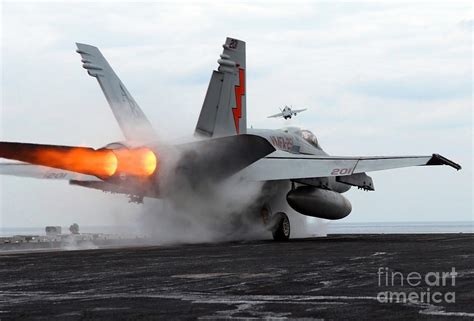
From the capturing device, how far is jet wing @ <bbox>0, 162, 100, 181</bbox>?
96.0 ft

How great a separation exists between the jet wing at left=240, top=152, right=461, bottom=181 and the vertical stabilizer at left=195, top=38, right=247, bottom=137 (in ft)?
5.62

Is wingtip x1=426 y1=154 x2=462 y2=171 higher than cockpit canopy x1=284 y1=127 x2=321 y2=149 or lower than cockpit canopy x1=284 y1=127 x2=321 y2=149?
lower

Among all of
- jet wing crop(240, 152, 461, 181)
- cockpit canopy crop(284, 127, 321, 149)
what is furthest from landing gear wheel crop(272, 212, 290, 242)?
cockpit canopy crop(284, 127, 321, 149)

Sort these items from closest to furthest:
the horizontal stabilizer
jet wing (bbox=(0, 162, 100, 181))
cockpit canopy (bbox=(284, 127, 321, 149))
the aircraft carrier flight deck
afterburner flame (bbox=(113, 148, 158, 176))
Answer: the aircraft carrier flight deck < afterburner flame (bbox=(113, 148, 158, 176)) < the horizontal stabilizer < jet wing (bbox=(0, 162, 100, 181)) < cockpit canopy (bbox=(284, 127, 321, 149))

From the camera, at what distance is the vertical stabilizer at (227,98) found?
92.5 ft

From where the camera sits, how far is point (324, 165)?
95.6ft

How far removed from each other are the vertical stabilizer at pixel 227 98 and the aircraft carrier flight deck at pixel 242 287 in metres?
9.77

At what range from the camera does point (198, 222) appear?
97.1 feet

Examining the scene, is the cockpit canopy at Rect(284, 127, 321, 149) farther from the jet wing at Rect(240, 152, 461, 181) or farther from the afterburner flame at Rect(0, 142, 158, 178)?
the afterburner flame at Rect(0, 142, 158, 178)

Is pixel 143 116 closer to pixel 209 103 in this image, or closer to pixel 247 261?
pixel 209 103

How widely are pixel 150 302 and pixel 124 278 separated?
12.1 feet

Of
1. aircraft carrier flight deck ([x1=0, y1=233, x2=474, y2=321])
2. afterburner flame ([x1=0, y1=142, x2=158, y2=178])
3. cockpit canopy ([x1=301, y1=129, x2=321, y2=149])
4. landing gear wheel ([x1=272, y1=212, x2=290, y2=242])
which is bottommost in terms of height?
aircraft carrier flight deck ([x1=0, y1=233, x2=474, y2=321])

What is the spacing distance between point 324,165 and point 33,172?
37.7 feet

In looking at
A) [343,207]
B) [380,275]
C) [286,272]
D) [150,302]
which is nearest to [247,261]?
[286,272]
